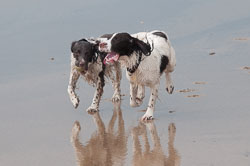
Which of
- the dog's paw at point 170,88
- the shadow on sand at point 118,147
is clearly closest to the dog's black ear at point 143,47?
the shadow on sand at point 118,147

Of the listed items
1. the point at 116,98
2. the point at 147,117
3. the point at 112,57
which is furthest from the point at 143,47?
the point at 116,98

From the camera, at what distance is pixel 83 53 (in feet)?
31.2

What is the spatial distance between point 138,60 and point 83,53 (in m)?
0.85

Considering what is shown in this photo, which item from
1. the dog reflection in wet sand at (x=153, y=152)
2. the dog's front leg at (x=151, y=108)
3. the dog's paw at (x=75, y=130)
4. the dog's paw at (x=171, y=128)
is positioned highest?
the dog's front leg at (x=151, y=108)

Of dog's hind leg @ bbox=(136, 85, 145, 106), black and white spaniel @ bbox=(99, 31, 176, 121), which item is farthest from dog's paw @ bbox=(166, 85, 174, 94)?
dog's hind leg @ bbox=(136, 85, 145, 106)

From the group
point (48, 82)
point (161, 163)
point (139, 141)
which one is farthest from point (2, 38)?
point (161, 163)

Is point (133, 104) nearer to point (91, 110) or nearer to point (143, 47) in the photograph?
point (91, 110)

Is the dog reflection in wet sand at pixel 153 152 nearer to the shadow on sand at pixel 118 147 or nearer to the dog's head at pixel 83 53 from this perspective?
the shadow on sand at pixel 118 147

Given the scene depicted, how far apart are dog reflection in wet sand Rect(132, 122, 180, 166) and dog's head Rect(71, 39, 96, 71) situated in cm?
144

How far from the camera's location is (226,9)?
1733 centimetres

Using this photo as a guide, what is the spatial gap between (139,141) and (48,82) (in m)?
3.86

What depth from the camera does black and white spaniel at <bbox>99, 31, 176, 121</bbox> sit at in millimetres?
8898

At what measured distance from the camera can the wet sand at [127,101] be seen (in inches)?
293

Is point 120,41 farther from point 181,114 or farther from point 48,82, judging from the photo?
point 48,82
